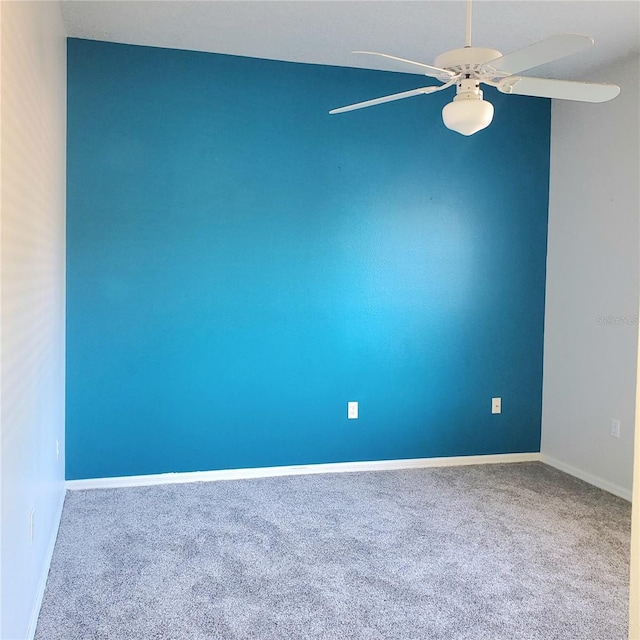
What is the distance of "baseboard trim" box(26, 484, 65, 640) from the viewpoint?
1977mm

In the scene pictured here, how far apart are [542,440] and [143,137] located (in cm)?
316

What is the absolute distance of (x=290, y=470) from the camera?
372 centimetres

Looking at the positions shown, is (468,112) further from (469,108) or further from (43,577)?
(43,577)

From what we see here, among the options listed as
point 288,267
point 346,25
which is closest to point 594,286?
point 288,267

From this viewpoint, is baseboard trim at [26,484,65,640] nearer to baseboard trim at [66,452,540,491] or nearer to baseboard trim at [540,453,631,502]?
baseboard trim at [66,452,540,491]

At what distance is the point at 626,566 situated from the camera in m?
2.52

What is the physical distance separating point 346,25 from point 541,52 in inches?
59.7

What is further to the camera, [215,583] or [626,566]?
[626,566]

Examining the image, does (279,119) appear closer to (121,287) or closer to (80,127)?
(80,127)

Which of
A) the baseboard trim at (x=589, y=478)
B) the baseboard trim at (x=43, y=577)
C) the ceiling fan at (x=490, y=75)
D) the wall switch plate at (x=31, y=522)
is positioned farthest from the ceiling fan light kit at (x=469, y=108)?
the baseboard trim at (x=589, y=478)

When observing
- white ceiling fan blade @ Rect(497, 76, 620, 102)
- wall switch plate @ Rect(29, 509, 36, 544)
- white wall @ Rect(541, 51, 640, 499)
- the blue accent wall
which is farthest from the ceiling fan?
wall switch plate @ Rect(29, 509, 36, 544)

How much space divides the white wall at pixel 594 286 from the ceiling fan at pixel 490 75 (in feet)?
4.77

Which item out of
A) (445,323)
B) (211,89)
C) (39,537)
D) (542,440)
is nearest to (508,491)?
(542,440)

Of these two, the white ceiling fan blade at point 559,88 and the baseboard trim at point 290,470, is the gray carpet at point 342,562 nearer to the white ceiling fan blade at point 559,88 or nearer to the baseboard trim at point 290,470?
the baseboard trim at point 290,470
